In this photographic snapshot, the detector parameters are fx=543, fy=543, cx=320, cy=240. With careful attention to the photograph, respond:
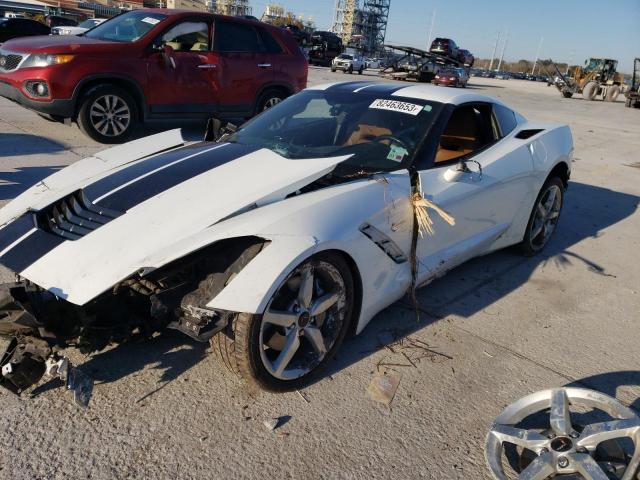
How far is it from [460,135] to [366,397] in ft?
7.30

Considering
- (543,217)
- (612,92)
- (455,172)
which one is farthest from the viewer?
(612,92)

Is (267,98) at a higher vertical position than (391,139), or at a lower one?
lower

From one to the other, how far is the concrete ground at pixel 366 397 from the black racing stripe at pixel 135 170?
853 millimetres

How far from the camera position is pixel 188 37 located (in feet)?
26.0

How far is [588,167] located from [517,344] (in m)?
7.03

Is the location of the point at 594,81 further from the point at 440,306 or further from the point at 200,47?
the point at 440,306

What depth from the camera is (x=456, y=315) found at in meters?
3.59

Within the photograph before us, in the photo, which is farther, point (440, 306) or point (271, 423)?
point (440, 306)

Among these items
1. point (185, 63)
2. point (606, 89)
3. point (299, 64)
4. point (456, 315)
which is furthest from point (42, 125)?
point (606, 89)

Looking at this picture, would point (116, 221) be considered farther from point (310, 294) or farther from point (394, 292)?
point (394, 292)

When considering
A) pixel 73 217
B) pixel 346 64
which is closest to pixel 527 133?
pixel 73 217

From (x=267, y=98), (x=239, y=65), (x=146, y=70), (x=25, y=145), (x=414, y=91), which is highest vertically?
(x=414, y=91)

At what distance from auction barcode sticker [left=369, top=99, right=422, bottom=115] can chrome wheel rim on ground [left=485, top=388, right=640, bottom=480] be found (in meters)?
Answer: 1.96

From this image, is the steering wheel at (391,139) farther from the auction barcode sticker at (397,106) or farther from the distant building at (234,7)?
the distant building at (234,7)
